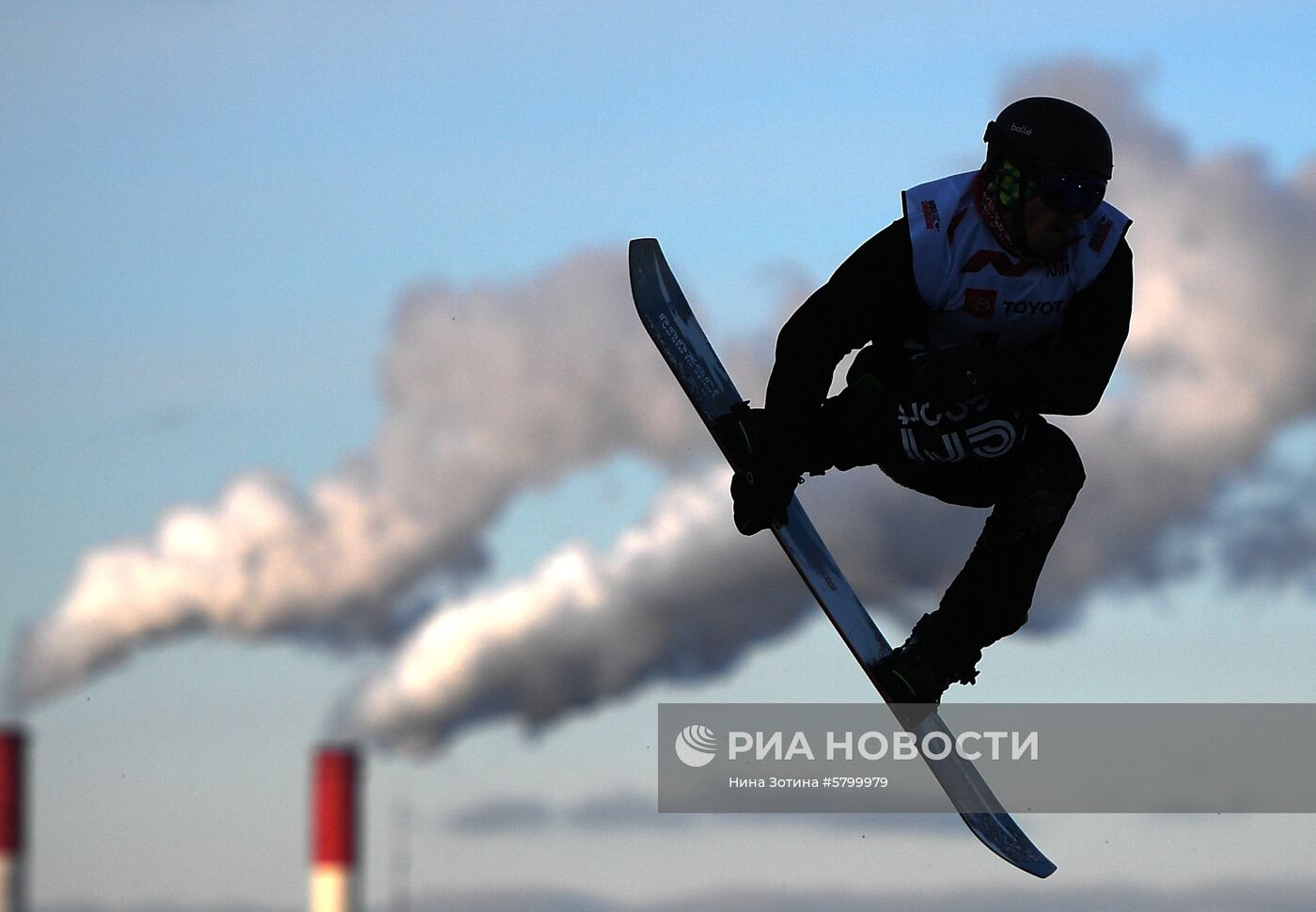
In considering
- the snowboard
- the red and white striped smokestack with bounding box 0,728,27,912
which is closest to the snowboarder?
the snowboard

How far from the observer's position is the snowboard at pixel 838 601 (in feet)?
42.0

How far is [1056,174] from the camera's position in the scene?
11.0 meters

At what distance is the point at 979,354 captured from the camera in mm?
11500

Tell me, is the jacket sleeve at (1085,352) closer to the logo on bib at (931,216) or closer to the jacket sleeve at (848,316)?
the jacket sleeve at (848,316)

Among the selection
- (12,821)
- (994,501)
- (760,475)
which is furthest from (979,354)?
(12,821)

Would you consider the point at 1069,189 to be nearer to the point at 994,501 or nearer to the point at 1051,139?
the point at 1051,139

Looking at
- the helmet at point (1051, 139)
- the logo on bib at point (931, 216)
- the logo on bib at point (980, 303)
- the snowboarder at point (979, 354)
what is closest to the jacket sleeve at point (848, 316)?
the snowboarder at point (979, 354)

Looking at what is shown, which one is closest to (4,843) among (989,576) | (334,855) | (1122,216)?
(334,855)

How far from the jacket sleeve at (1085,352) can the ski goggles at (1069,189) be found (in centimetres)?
62

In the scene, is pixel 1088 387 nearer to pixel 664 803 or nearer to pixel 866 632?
pixel 866 632

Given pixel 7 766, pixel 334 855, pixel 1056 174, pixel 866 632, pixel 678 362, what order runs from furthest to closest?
pixel 334 855
pixel 7 766
pixel 678 362
pixel 866 632
pixel 1056 174

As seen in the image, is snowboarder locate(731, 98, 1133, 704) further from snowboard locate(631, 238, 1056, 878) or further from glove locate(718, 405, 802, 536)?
snowboard locate(631, 238, 1056, 878)

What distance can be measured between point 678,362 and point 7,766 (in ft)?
32.1

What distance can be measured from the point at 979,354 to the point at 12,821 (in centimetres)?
1323
